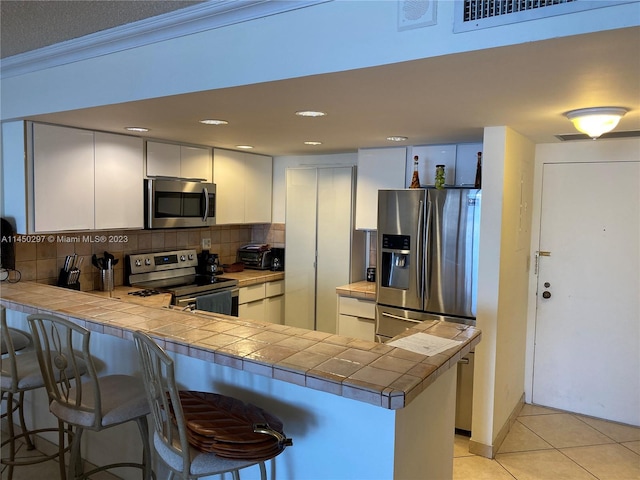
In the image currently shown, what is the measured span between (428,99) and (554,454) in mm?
2515

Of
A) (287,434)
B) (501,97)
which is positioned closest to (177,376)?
(287,434)

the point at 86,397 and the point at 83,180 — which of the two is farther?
the point at 83,180

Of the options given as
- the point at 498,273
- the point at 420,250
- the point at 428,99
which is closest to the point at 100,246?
the point at 420,250

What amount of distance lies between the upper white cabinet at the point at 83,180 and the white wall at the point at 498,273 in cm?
256

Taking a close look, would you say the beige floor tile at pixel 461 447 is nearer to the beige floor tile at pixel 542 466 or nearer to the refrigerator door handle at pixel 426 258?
the beige floor tile at pixel 542 466

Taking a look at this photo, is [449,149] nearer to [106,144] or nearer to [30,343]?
[106,144]

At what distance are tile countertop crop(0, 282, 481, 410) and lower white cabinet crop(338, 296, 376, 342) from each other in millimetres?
1652

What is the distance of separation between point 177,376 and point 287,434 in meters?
0.62

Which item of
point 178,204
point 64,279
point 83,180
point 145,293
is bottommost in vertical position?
Answer: point 145,293

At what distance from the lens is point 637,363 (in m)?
3.48

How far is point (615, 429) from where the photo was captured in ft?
11.5

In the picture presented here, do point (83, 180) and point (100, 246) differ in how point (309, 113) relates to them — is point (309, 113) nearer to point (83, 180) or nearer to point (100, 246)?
point (83, 180)

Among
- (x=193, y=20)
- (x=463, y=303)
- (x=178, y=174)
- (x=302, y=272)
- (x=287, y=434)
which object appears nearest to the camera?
(x=287, y=434)

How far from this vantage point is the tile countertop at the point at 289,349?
153 centimetres
